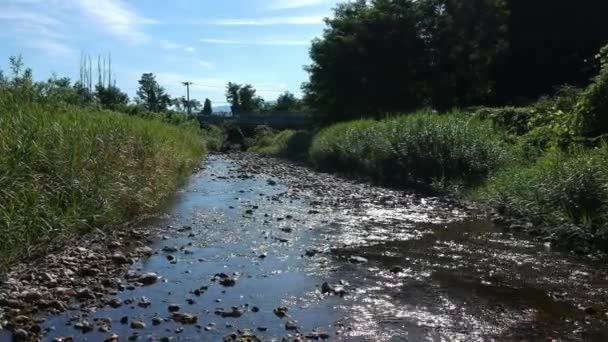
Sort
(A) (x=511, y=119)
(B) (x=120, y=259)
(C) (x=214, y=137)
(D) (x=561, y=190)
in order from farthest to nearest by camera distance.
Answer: (C) (x=214, y=137) → (A) (x=511, y=119) → (D) (x=561, y=190) → (B) (x=120, y=259)

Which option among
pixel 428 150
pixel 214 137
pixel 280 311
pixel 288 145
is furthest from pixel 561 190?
pixel 214 137

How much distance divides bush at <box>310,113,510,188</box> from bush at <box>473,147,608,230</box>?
12.6 ft

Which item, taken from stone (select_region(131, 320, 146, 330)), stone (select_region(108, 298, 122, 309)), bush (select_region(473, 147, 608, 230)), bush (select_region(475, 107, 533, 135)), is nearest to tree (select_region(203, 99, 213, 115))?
bush (select_region(475, 107, 533, 135))

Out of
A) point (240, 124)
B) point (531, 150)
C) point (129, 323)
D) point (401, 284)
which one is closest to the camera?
point (129, 323)

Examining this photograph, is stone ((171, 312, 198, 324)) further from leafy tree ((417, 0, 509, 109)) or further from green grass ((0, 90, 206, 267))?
leafy tree ((417, 0, 509, 109))

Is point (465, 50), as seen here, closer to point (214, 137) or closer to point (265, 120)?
point (214, 137)

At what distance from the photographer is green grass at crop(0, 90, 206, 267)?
8.84 metres

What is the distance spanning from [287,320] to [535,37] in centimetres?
3938

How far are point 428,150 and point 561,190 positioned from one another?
9098 mm

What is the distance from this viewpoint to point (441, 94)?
41.2 metres

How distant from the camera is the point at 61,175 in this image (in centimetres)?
1084

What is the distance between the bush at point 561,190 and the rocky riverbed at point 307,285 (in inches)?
34.1

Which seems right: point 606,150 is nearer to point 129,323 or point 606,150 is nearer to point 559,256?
point 559,256

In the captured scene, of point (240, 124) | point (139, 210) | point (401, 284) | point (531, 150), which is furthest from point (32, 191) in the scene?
point (240, 124)
